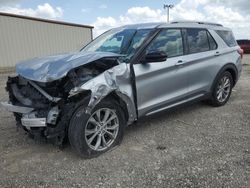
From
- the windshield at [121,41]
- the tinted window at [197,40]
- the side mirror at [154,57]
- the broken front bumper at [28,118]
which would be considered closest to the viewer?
the broken front bumper at [28,118]

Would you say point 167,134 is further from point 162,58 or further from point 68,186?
point 68,186

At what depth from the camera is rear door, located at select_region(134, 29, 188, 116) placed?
4.13 meters

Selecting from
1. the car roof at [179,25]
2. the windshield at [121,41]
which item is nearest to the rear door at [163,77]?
the car roof at [179,25]

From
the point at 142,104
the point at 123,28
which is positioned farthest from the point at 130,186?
the point at 123,28

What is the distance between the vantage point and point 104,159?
368 cm

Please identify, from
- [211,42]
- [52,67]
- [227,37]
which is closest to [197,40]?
[211,42]

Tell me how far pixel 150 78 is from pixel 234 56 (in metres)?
2.69

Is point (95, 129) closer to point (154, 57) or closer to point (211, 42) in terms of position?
point (154, 57)

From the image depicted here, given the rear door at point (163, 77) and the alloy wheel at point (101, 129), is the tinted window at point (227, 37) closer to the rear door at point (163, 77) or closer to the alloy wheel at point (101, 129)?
the rear door at point (163, 77)

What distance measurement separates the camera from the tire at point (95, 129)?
3.46 meters

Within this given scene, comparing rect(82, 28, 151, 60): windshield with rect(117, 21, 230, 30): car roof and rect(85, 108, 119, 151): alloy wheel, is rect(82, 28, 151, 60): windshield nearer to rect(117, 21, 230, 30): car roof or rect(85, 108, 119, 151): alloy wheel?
rect(117, 21, 230, 30): car roof

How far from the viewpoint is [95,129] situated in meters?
3.72

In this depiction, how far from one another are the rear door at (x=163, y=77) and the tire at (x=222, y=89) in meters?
1.06

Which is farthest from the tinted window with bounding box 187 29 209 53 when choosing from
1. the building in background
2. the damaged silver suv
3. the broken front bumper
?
the building in background
